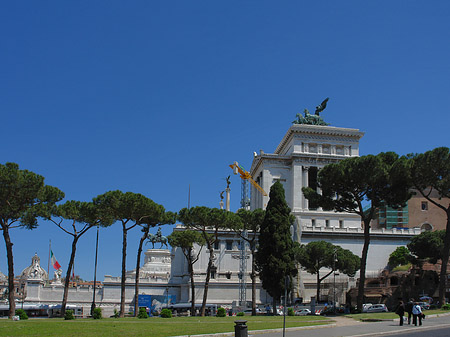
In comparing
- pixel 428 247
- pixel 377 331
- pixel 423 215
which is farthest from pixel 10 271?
pixel 423 215

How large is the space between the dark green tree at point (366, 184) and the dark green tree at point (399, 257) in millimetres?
32644

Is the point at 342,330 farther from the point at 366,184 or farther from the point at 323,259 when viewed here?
the point at 323,259

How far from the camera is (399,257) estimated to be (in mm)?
73438

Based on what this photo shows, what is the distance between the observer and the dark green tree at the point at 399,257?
72812 millimetres

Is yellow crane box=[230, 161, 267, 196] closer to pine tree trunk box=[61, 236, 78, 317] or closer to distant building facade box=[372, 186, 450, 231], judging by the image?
distant building facade box=[372, 186, 450, 231]

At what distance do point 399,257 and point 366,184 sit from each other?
118ft

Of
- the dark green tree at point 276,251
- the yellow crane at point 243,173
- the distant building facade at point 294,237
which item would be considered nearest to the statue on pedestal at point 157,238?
the distant building facade at point 294,237

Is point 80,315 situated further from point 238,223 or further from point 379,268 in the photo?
point 379,268

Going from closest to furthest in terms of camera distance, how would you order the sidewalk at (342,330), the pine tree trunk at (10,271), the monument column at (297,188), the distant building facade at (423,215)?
the sidewalk at (342,330), the pine tree trunk at (10,271), the monument column at (297,188), the distant building facade at (423,215)

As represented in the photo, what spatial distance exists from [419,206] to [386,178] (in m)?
55.6

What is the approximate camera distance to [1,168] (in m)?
38.5

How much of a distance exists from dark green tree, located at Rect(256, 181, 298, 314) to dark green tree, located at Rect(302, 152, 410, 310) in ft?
22.5

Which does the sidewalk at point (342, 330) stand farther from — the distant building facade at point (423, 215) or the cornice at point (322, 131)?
the distant building facade at point (423, 215)

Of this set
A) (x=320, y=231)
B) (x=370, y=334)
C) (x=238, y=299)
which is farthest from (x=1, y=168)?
(x=320, y=231)
